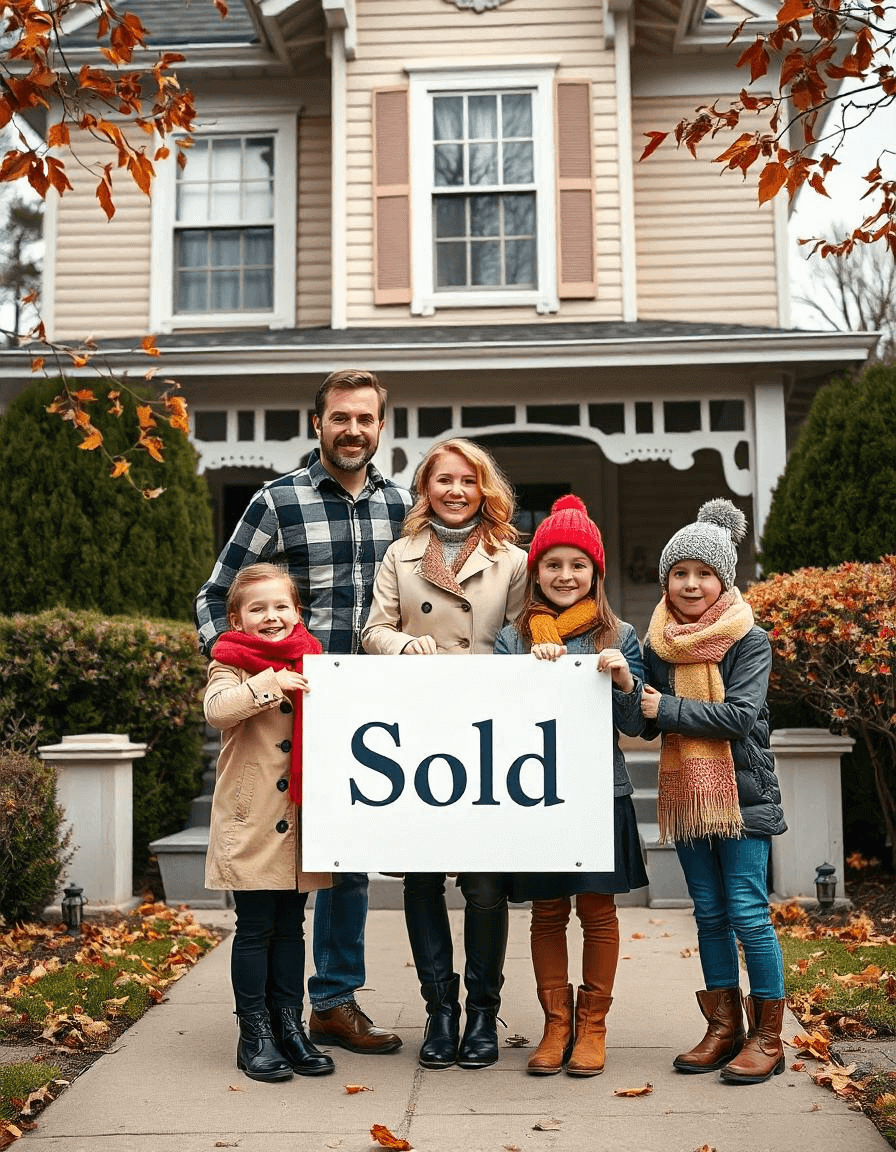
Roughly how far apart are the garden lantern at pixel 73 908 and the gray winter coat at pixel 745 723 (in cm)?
350

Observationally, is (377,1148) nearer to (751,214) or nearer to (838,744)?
(838,744)

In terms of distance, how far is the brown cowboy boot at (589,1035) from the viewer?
146 inches

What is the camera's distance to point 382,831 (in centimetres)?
370

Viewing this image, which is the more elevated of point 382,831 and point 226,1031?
point 382,831

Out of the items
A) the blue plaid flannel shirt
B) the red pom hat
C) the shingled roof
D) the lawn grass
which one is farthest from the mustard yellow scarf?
the shingled roof

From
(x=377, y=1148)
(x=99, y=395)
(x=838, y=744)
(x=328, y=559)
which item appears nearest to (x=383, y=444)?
(x=99, y=395)

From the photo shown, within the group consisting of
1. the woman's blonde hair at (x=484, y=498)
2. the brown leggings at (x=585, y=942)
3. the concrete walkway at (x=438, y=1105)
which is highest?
the woman's blonde hair at (x=484, y=498)

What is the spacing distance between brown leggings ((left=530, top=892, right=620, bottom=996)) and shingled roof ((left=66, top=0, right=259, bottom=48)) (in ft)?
31.8

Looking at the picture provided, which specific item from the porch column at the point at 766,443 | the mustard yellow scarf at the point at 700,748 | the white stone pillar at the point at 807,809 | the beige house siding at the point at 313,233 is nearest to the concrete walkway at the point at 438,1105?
→ the mustard yellow scarf at the point at 700,748

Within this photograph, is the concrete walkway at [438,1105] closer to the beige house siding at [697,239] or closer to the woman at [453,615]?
the woman at [453,615]

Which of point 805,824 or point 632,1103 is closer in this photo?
point 632,1103

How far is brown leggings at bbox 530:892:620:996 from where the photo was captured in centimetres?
371

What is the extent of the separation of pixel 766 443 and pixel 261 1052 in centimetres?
690

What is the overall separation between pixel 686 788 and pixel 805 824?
3172mm
